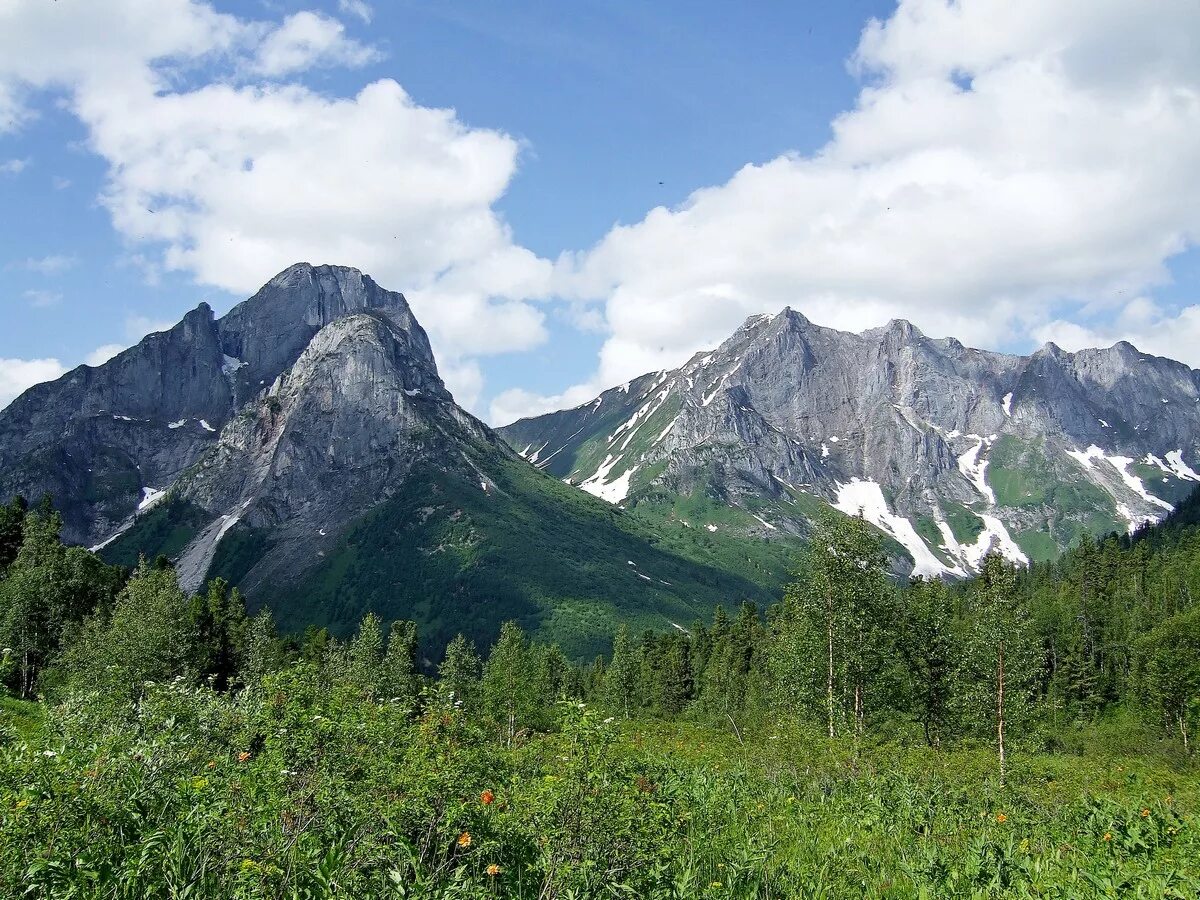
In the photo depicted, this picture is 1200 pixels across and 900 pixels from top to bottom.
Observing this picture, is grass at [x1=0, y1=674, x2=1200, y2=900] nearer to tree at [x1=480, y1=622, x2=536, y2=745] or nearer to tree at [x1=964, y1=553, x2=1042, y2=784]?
tree at [x1=964, y1=553, x2=1042, y2=784]

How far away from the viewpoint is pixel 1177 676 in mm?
74312

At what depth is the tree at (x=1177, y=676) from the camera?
73250mm

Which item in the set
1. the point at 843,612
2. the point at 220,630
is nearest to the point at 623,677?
the point at 220,630

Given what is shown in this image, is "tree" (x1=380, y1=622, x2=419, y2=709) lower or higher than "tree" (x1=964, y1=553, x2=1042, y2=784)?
lower

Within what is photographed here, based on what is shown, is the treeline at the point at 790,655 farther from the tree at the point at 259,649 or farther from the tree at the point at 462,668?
the tree at the point at 462,668

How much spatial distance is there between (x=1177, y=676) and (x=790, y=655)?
59.1m

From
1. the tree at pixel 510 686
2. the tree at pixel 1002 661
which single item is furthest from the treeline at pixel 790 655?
the tree at pixel 510 686

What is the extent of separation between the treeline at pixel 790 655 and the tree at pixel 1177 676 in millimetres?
214

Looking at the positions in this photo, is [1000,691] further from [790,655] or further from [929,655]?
[929,655]

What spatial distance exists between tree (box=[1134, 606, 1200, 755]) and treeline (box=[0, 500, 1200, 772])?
0.70 ft

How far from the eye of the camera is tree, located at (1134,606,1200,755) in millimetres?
73250

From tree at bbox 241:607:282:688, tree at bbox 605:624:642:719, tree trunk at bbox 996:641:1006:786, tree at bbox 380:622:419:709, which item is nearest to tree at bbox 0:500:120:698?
tree at bbox 241:607:282:688

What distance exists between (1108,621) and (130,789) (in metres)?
133

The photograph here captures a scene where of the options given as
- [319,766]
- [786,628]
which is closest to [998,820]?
[319,766]
